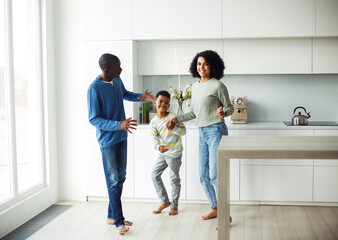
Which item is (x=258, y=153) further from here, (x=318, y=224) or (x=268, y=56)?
(x=268, y=56)

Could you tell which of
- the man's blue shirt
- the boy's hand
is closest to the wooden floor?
the boy's hand

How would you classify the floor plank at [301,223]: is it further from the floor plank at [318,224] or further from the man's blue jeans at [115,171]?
the man's blue jeans at [115,171]

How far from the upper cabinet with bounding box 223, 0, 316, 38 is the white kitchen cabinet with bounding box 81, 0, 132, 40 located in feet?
3.16

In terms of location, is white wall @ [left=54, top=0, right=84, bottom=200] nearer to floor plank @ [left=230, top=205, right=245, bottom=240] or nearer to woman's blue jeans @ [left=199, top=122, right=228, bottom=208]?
woman's blue jeans @ [left=199, top=122, right=228, bottom=208]

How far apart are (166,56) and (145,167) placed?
3.83ft

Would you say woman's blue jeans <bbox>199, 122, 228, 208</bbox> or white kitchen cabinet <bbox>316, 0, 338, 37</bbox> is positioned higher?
white kitchen cabinet <bbox>316, 0, 338, 37</bbox>

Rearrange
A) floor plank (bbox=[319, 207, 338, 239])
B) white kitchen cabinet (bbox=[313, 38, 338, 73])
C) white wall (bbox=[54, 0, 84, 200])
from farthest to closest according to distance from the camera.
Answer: white wall (bbox=[54, 0, 84, 200]) → white kitchen cabinet (bbox=[313, 38, 338, 73]) → floor plank (bbox=[319, 207, 338, 239])

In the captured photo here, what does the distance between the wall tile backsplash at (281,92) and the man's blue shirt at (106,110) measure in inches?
53.4

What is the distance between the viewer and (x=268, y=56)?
4.38m

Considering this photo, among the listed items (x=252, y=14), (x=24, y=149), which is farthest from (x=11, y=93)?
(x=252, y=14)

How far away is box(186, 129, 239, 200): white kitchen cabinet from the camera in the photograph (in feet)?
13.8

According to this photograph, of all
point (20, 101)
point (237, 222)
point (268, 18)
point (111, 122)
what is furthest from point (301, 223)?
point (20, 101)

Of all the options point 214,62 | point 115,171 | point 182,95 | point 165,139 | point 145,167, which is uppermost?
point 214,62

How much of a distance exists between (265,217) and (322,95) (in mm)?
1575
